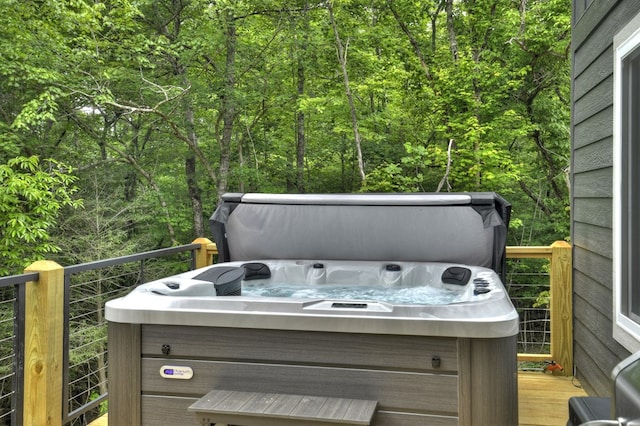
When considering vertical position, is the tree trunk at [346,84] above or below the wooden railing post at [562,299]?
above

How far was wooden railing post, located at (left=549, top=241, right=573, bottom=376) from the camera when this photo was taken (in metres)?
2.96

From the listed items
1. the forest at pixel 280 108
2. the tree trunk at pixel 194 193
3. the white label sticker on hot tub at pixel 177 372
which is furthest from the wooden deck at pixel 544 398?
the tree trunk at pixel 194 193

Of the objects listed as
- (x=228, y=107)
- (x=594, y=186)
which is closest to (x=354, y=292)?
(x=594, y=186)

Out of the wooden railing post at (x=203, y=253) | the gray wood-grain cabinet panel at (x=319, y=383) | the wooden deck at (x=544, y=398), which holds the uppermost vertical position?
the wooden railing post at (x=203, y=253)

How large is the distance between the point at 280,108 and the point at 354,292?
19.7ft

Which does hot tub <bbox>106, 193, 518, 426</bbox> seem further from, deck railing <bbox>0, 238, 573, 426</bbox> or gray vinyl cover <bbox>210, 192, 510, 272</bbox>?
gray vinyl cover <bbox>210, 192, 510, 272</bbox>

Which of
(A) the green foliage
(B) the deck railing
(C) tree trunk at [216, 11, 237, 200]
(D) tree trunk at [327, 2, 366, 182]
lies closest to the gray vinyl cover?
(B) the deck railing

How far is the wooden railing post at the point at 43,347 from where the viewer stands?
6.51 ft

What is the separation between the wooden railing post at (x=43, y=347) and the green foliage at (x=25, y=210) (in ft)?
13.8

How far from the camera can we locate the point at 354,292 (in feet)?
9.68

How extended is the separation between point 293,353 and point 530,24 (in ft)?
23.3

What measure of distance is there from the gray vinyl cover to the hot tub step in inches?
59.9

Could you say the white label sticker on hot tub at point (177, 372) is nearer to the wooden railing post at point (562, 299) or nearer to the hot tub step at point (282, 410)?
the hot tub step at point (282, 410)

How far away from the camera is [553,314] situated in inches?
119
